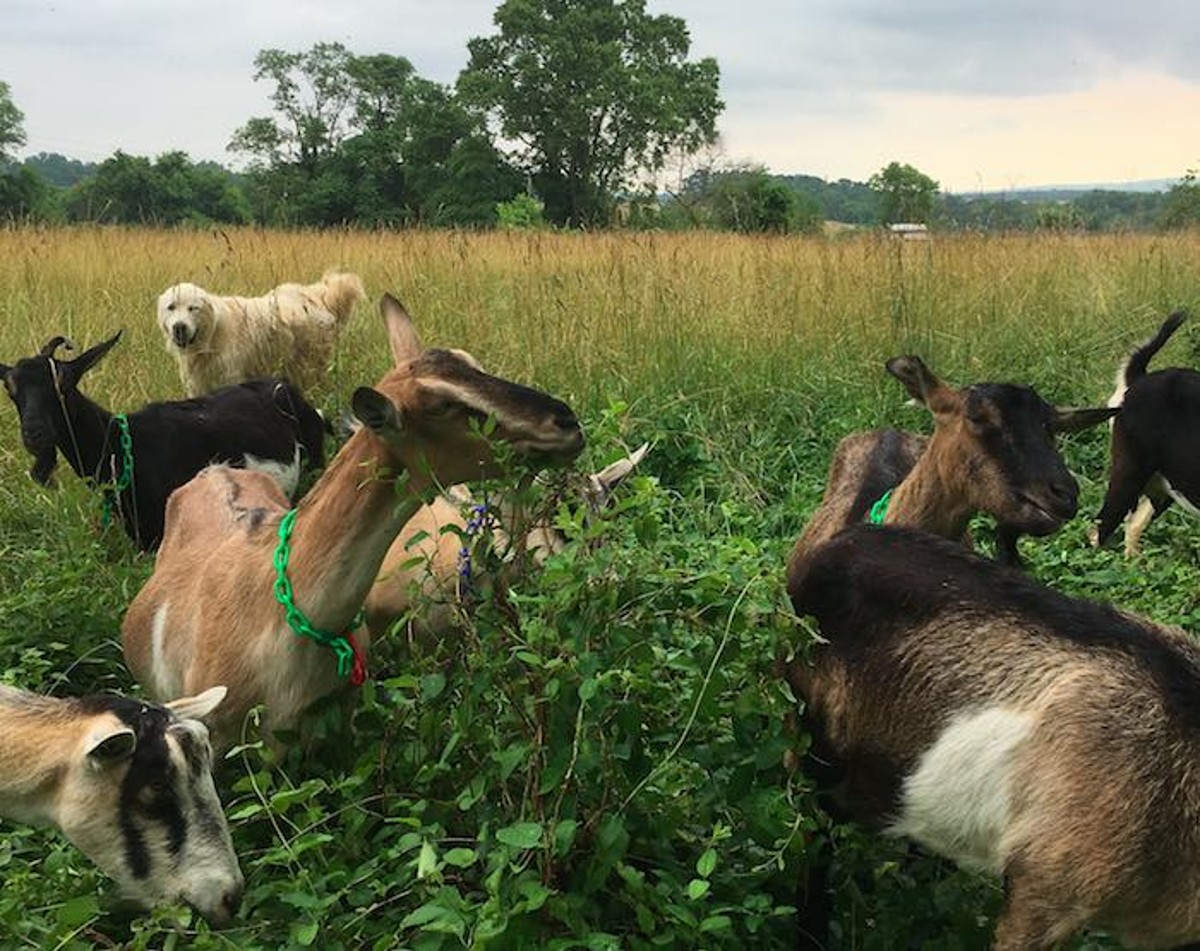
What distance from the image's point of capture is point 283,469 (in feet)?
20.0

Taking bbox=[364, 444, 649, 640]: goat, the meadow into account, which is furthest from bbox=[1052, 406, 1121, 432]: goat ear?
bbox=[364, 444, 649, 640]: goat

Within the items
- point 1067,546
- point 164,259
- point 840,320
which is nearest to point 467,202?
point 164,259

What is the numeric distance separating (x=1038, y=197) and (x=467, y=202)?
18870 millimetres

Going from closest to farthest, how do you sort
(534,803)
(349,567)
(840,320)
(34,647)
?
1. (534,803)
2. (349,567)
3. (34,647)
4. (840,320)

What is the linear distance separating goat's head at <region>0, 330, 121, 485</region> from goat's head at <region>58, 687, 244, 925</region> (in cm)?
313

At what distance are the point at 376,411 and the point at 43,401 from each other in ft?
11.5

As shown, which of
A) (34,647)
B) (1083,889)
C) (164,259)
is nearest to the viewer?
(1083,889)

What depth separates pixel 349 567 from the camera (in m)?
2.88

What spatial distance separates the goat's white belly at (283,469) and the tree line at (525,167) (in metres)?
3.64

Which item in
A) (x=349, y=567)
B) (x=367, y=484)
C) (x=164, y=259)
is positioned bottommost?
(x=349, y=567)

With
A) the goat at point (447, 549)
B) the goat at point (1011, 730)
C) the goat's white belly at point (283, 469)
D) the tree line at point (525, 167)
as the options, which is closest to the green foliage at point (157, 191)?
the tree line at point (525, 167)

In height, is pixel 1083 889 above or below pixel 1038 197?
below

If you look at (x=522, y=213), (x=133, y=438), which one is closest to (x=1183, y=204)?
(x=522, y=213)

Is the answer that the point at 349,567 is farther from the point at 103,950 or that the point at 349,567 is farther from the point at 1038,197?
the point at 1038,197
